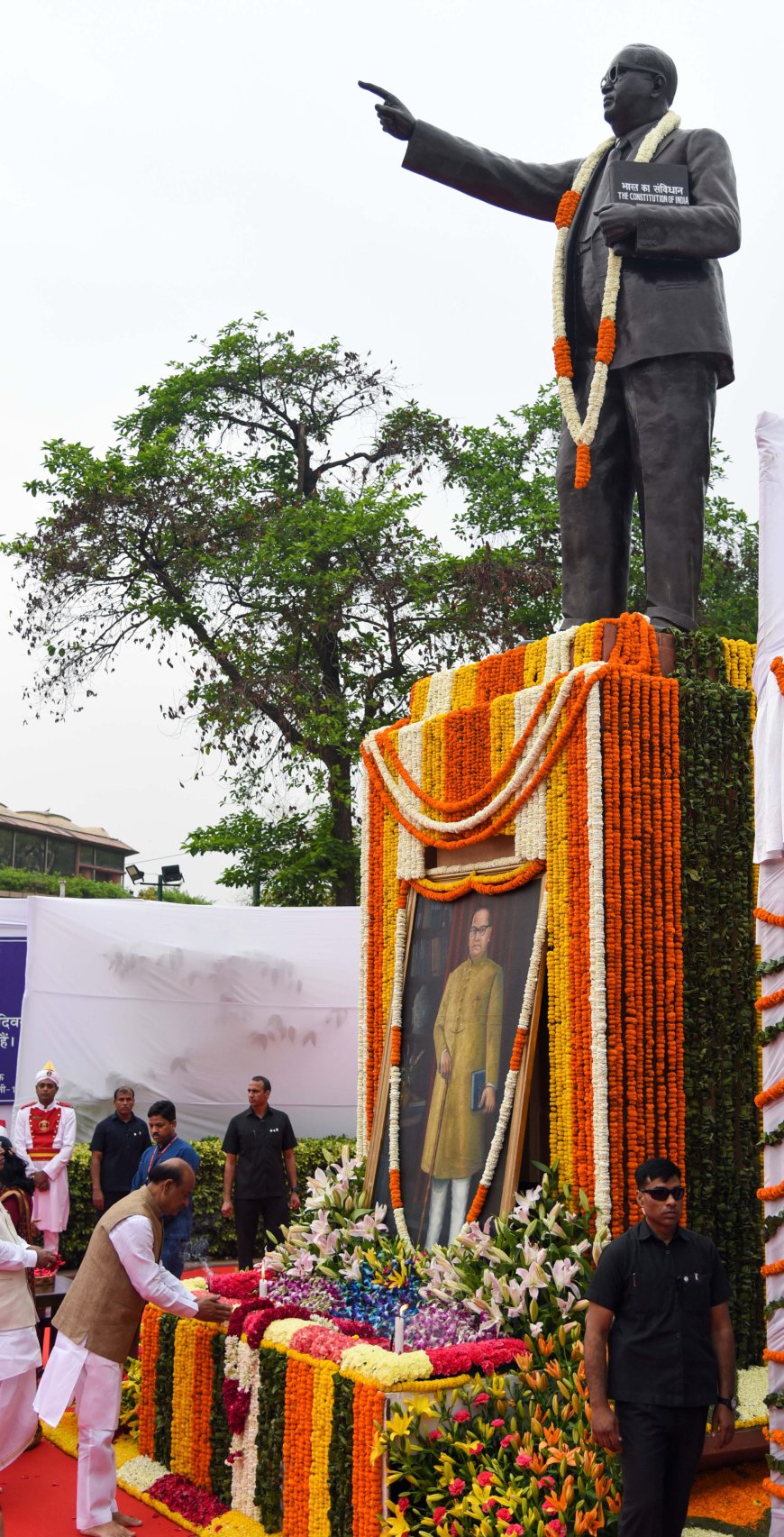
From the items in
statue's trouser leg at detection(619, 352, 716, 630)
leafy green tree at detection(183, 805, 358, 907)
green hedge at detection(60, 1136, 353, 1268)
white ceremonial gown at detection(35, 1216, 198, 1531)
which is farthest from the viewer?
leafy green tree at detection(183, 805, 358, 907)

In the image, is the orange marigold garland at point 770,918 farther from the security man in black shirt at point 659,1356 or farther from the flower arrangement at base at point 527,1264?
the flower arrangement at base at point 527,1264

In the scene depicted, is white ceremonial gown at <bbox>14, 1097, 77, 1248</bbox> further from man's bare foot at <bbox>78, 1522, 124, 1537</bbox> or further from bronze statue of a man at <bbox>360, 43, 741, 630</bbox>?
bronze statue of a man at <bbox>360, 43, 741, 630</bbox>

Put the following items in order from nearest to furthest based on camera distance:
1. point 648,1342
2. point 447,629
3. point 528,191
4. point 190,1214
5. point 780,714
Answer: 1. point 648,1342
2. point 780,714
3. point 528,191
4. point 190,1214
5. point 447,629

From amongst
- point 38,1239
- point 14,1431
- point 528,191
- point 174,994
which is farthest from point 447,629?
point 14,1431

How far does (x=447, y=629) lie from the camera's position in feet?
58.9

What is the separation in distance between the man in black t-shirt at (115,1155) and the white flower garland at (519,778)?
13.3 ft

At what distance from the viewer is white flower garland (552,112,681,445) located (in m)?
6.98

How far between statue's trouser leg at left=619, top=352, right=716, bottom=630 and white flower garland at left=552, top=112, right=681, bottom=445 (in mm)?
217

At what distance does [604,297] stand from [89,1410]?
5.33 meters

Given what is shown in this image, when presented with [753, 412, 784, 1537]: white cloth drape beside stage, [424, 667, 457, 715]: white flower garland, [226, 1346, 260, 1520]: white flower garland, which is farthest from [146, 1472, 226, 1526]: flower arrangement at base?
[424, 667, 457, 715]: white flower garland

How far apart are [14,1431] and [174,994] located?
22.8 feet

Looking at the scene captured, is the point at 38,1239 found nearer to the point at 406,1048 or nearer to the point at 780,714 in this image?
the point at 406,1048

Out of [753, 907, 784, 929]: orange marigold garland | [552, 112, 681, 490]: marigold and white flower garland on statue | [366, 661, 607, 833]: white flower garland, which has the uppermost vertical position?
[552, 112, 681, 490]: marigold and white flower garland on statue

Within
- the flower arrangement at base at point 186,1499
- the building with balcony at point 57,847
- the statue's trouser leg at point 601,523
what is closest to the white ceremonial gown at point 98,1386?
the flower arrangement at base at point 186,1499
